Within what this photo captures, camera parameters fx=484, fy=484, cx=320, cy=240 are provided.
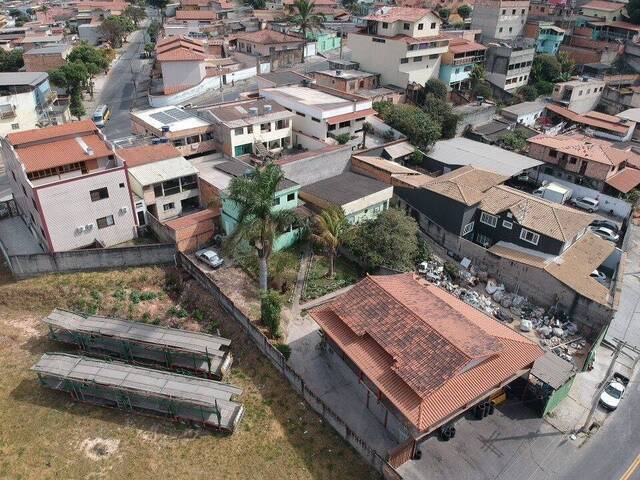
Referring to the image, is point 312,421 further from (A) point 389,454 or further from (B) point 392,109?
(B) point 392,109

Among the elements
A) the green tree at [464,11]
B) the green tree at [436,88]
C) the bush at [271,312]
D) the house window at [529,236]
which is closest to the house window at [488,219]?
the house window at [529,236]

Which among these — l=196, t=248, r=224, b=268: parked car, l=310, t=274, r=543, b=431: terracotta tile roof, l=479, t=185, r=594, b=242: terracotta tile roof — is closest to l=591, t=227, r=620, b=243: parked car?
l=479, t=185, r=594, b=242: terracotta tile roof

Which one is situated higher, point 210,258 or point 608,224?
point 210,258

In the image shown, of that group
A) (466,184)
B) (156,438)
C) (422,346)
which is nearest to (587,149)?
(466,184)

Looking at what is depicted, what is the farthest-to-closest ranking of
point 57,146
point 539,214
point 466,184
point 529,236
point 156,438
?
1. point 466,184
2. point 539,214
3. point 529,236
4. point 57,146
5. point 156,438

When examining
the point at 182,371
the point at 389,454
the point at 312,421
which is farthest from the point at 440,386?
the point at 182,371

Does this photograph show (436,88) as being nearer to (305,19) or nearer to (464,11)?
(305,19)

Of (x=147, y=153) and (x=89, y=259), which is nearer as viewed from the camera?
(x=89, y=259)

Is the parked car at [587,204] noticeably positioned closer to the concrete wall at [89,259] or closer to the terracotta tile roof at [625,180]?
the terracotta tile roof at [625,180]
